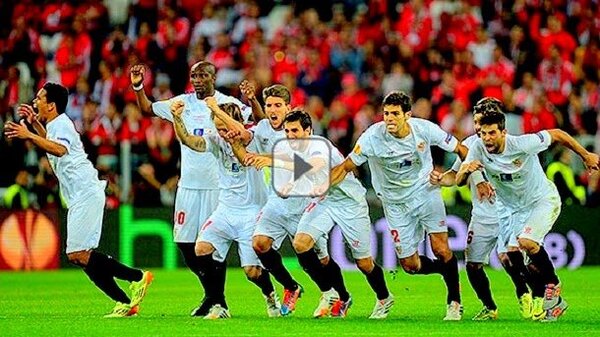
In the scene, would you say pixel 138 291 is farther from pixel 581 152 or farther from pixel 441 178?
pixel 581 152

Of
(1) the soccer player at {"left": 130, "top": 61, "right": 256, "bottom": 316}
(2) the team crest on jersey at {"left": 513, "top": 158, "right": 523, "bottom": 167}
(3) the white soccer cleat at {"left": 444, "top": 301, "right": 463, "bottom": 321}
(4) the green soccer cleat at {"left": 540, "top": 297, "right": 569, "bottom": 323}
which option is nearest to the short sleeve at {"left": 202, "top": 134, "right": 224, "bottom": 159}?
(1) the soccer player at {"left": 130, "top": 61, "right": 256, "bottom": 316}

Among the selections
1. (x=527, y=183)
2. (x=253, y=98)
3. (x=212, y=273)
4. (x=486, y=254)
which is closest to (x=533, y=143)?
(x=527, y=183)

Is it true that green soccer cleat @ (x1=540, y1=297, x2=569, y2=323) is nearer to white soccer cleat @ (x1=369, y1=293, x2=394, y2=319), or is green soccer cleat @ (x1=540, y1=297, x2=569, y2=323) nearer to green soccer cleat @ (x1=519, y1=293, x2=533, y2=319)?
green soccer cleat @ (x1=519, y1=293, x2=533, y2=319)

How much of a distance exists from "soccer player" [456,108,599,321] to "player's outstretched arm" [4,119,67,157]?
3806mm

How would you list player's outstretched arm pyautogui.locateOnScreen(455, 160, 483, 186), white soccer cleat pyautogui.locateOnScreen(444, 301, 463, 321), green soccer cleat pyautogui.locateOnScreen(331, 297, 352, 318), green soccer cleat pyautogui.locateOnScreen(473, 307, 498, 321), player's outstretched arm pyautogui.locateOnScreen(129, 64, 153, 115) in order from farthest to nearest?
player's outstretched arm pyautogui.locateOnScreen(129, 64, 153, 115) < green soccer cleat pyautogui.locateOnScreen(331, 297, 352, 318) < green soccer cleat pyautogui.locateOnScreen(473, 307, 498, 321) < white soccer cleat pyautogui.locateOnScreen(444, 301, 463, 321) < player's outstretched arm pyautogui.locateOnScreen(455, 160, 483, 186)

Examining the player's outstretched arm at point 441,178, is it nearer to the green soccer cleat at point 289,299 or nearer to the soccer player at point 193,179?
the green soccer cleat at point 289,299

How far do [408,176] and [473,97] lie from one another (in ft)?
35.0

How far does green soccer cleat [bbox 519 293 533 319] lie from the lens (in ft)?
47.0

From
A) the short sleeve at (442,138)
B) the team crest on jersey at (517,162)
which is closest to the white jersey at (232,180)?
the short sleeve at (442,138)

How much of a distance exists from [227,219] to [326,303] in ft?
4.19

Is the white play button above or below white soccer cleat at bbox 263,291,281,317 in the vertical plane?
above

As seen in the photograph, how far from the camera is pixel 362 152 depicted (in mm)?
13930

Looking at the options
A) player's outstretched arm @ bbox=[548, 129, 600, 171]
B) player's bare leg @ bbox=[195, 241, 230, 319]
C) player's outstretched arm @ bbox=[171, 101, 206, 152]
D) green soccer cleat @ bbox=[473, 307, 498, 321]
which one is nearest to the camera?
player's outstretched arm @ bbox=[548, 129, 600, 171]

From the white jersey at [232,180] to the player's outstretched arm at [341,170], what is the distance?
3.29 feet
